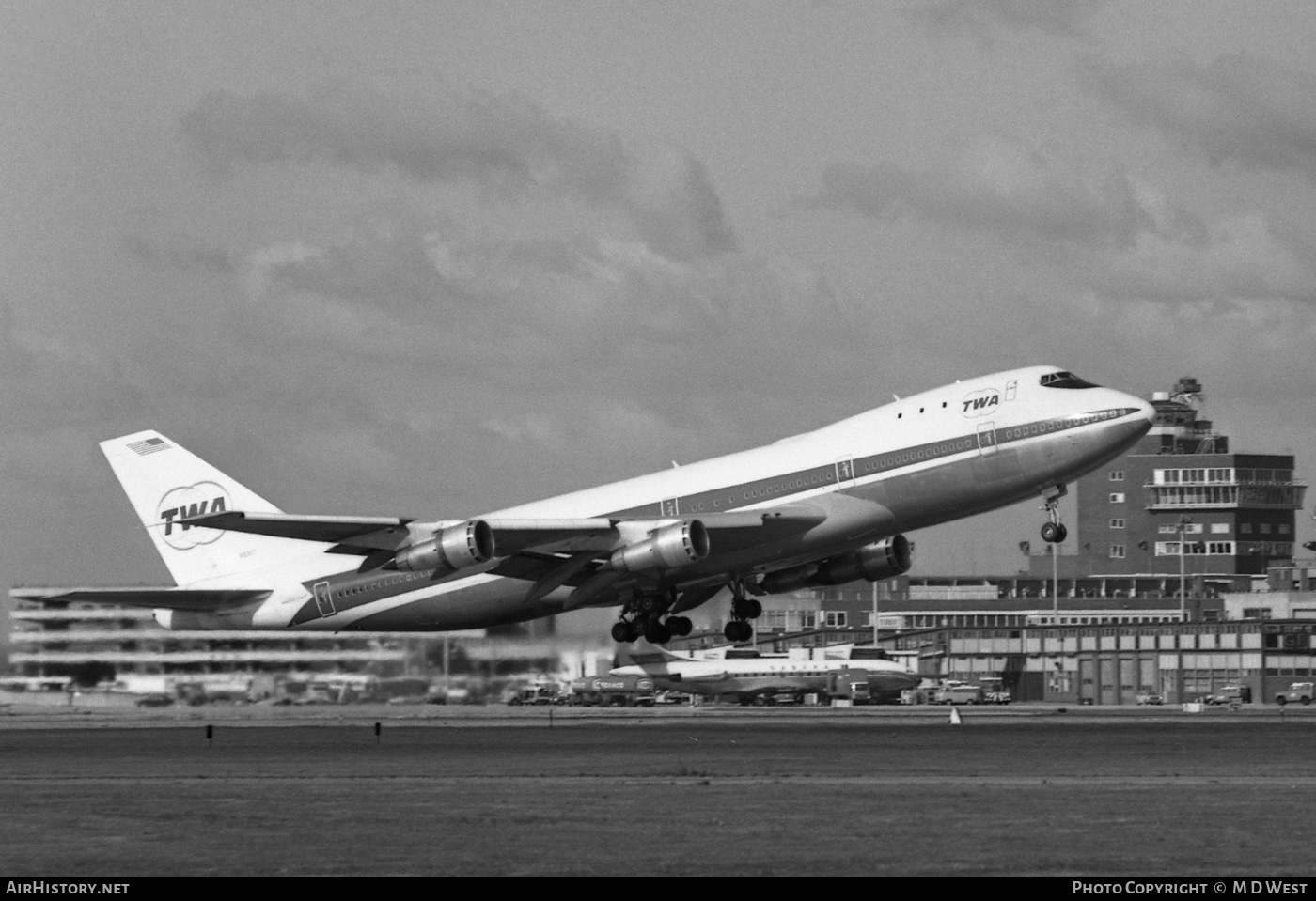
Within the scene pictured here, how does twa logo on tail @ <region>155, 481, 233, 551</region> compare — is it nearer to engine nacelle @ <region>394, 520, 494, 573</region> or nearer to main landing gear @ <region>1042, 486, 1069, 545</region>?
engine nacelle @ <region>394, 520, 494, 573</region>

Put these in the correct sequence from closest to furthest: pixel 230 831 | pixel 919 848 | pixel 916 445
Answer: pixel 919 848 < pixel 230 831 < pixel 916 445

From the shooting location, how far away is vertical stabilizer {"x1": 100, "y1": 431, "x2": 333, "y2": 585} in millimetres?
61244

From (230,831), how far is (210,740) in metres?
24.0

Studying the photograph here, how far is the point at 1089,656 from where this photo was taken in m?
125

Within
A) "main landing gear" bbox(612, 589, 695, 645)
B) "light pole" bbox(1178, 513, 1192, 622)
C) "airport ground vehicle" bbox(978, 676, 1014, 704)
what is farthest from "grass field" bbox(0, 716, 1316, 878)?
"light pole" bbox(1178, 513, 1192, 622)

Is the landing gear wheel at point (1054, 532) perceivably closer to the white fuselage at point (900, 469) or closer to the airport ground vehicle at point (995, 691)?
the white fuselage at point (900, 469)

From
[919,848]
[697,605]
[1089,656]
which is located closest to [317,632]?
[697,605]

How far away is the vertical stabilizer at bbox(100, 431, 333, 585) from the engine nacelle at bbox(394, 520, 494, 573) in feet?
34.4

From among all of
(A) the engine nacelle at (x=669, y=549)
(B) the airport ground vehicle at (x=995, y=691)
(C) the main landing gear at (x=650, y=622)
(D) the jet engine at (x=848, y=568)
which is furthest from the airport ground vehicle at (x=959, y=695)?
(A) the engine nacelle at (x=669, y=549)

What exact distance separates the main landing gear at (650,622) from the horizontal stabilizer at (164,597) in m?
11.8

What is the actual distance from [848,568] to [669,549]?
9.51 meters

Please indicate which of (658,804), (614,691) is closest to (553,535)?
(658,804)
